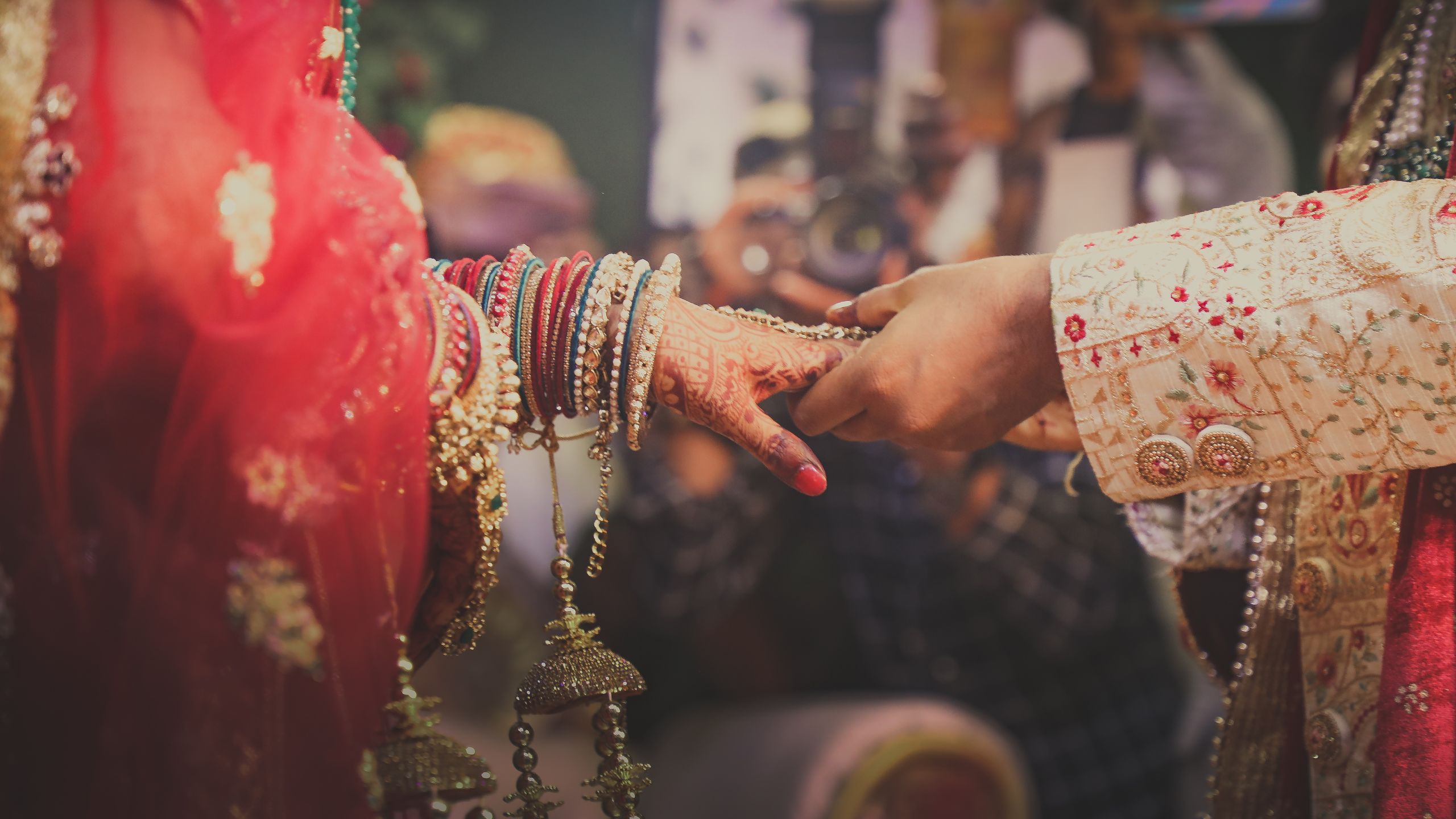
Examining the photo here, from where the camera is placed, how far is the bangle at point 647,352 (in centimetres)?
93

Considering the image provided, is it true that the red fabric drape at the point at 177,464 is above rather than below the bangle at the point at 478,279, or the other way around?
below

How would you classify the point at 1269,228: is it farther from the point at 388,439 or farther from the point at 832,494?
the point at 832,494

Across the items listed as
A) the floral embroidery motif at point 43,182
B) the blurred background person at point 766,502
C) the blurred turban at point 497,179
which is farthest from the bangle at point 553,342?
the blurred turban at point 497,179

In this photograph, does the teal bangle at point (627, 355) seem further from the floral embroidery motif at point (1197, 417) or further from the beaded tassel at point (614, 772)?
the floral embroidery motif at point (1197, 417)

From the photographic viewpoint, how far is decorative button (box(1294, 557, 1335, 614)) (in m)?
0.97

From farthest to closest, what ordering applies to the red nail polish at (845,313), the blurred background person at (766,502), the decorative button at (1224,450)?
the blurred background person at (766,502) → the red nail polish at (845,313) → the decorative button at (1224,450)

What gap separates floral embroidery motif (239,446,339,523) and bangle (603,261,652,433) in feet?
1.04

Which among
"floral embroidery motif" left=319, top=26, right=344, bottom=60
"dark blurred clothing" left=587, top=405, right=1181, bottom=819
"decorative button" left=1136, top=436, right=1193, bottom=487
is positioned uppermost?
"floral embroidery motif" left=319, top=26, right=344, bottom=60

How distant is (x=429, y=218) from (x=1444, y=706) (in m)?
2.31

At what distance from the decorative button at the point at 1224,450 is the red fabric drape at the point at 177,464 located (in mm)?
671

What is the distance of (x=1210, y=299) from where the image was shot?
0.86 meters

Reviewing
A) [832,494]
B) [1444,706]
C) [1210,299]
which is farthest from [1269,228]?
[832,494]

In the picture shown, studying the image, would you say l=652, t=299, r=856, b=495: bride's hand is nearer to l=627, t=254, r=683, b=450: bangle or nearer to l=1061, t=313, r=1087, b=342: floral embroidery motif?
l=627, t=254, r=683, b=450: bangle

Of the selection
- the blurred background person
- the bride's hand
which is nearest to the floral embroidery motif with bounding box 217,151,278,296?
the bride's hand
